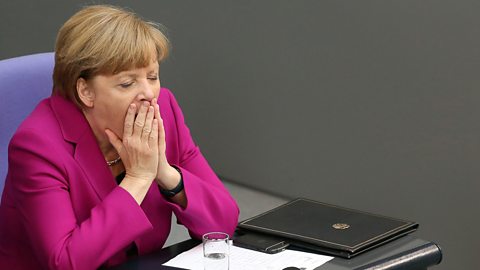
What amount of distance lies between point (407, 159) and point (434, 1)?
26.3 inches

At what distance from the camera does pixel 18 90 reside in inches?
108

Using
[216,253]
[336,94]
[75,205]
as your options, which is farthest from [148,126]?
[336,94]

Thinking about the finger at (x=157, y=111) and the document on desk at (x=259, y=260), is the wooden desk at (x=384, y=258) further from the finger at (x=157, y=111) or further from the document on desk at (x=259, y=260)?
the finger at (x=157, y=111)

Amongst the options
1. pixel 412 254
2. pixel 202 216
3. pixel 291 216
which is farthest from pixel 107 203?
pixel 412 254

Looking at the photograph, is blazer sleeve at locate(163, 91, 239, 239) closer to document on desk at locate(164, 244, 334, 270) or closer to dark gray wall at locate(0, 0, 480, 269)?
document on desk at locate(164, 244, 334, 270)

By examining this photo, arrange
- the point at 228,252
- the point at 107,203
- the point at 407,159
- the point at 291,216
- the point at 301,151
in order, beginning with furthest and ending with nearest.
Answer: the point at 301,151 < the point at 407,159 < the point at 291,216 < the point at 107,203 < the point at 228,252

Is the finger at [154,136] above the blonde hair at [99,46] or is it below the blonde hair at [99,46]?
below

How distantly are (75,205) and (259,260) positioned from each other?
1.57 ft

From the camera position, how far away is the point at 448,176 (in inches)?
147

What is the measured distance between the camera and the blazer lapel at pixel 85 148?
95.3 inches

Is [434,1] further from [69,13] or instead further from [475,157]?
[69,13]

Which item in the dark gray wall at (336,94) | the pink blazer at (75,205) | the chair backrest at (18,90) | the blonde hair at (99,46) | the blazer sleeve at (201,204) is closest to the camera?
the pink blazer at (75,205)

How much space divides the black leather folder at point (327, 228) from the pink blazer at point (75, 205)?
0.55 ft

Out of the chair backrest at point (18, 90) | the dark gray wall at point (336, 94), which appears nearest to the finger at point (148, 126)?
the chair backrest at point (18, 90)
